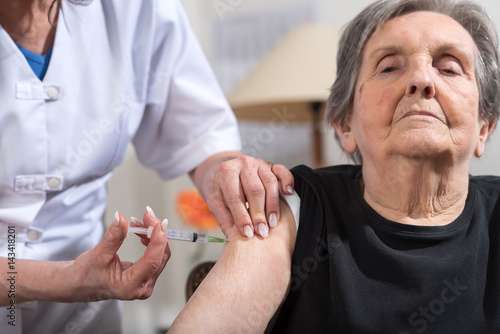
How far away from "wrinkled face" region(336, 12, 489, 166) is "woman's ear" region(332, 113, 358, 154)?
0.04 meters

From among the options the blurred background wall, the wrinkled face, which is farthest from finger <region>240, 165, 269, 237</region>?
the blurred background wall

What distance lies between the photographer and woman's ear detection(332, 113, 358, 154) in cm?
120

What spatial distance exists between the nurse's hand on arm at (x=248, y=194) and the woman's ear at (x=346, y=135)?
0.19m

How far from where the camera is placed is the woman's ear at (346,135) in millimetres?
1205

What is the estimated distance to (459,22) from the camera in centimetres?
114

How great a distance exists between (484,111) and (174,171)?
829mm

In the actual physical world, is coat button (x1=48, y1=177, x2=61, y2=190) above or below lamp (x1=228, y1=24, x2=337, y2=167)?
above

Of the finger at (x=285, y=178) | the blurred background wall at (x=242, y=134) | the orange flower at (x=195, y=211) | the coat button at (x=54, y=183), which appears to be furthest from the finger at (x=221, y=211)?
the blurred background wall at (x=242, y=134)

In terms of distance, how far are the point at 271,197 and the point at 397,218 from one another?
0.89 ft

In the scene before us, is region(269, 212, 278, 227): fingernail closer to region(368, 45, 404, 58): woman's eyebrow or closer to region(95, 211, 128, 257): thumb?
region(95, 211, 128, 257): thumb

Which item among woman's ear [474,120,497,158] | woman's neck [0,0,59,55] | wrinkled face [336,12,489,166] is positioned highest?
woman's neck [0,0,59,55]

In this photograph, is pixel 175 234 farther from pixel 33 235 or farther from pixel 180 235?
pixel 33 235

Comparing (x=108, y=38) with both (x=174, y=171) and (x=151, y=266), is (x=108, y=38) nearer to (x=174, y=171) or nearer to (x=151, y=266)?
(x=174, y=171)

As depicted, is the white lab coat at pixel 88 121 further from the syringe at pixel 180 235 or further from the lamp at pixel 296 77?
the lamp at pixel 296 77
